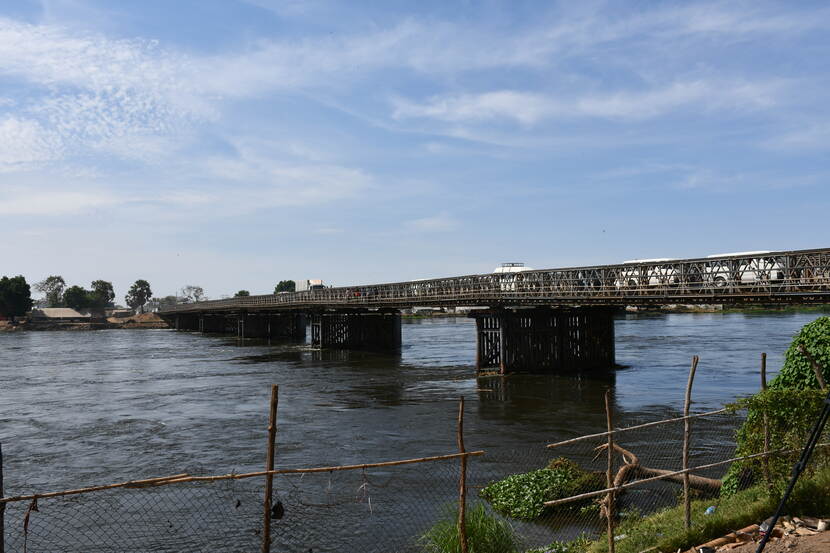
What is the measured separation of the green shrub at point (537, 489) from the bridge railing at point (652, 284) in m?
14.2

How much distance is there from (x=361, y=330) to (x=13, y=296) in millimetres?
121399

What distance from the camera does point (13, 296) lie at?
148875 mm

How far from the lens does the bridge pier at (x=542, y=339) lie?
133 feet

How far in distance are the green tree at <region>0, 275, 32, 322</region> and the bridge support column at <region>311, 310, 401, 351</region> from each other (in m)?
116

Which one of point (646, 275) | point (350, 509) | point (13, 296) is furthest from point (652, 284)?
point (13, 296)

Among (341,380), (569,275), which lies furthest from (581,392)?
(341,380)

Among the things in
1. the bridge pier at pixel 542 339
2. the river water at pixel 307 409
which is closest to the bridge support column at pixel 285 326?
the river water at pixel 307 409

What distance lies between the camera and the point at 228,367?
169 feet

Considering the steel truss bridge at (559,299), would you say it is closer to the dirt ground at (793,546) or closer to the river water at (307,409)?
the river water at (307,409)

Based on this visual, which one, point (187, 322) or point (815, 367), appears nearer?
point (815, 367)

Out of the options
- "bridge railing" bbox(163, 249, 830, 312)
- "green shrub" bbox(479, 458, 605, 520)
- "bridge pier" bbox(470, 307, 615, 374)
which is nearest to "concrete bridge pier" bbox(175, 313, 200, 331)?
"bridge railing" bbox(163, 249, 830, 312)

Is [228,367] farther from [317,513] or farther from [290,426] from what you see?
[317,513]

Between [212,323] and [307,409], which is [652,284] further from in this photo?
[212,323]

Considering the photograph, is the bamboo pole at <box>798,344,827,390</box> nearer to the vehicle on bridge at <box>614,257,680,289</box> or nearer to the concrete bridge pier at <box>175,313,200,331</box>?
the vehicle on bridge at <box>614,257,680,289</box>
